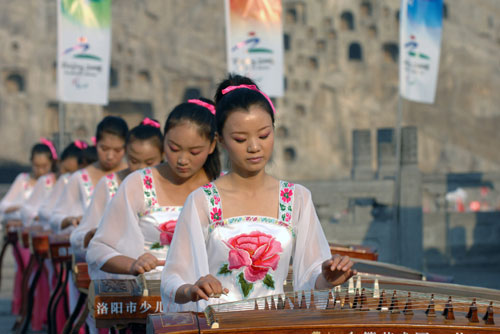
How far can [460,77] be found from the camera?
52.4 metres

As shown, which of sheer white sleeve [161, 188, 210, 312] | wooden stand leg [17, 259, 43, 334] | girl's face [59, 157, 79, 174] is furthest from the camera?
girl's face [59, 157, 79, 174]

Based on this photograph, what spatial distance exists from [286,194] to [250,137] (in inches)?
13.4

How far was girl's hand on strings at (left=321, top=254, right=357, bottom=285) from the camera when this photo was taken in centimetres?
322

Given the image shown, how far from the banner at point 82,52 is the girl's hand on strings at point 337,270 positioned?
985 centimetres

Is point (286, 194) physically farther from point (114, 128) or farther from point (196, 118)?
point (114, 128)

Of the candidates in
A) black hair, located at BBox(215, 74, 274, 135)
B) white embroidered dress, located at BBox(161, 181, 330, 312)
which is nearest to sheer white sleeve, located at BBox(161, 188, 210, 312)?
white embroidered dress, located at BBox(161, 181, 330, 312)

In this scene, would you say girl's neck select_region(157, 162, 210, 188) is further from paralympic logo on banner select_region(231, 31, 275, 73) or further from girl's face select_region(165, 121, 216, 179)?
paralympic logo on banner select_region(231, 31, 275, 73)

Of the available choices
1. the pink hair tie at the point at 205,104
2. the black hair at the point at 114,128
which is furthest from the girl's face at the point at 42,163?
the pink hair tie at the point at 205,104

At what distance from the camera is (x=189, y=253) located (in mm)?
3461

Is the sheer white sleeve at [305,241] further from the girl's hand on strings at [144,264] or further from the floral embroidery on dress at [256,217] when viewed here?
the girl's hand on strings at [144,264]

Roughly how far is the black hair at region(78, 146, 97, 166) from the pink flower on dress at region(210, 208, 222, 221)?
222 inches

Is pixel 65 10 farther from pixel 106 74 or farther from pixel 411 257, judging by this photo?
pixel 411 257

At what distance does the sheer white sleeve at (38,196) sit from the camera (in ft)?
33.1

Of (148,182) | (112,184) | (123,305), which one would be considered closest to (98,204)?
(112,184)
